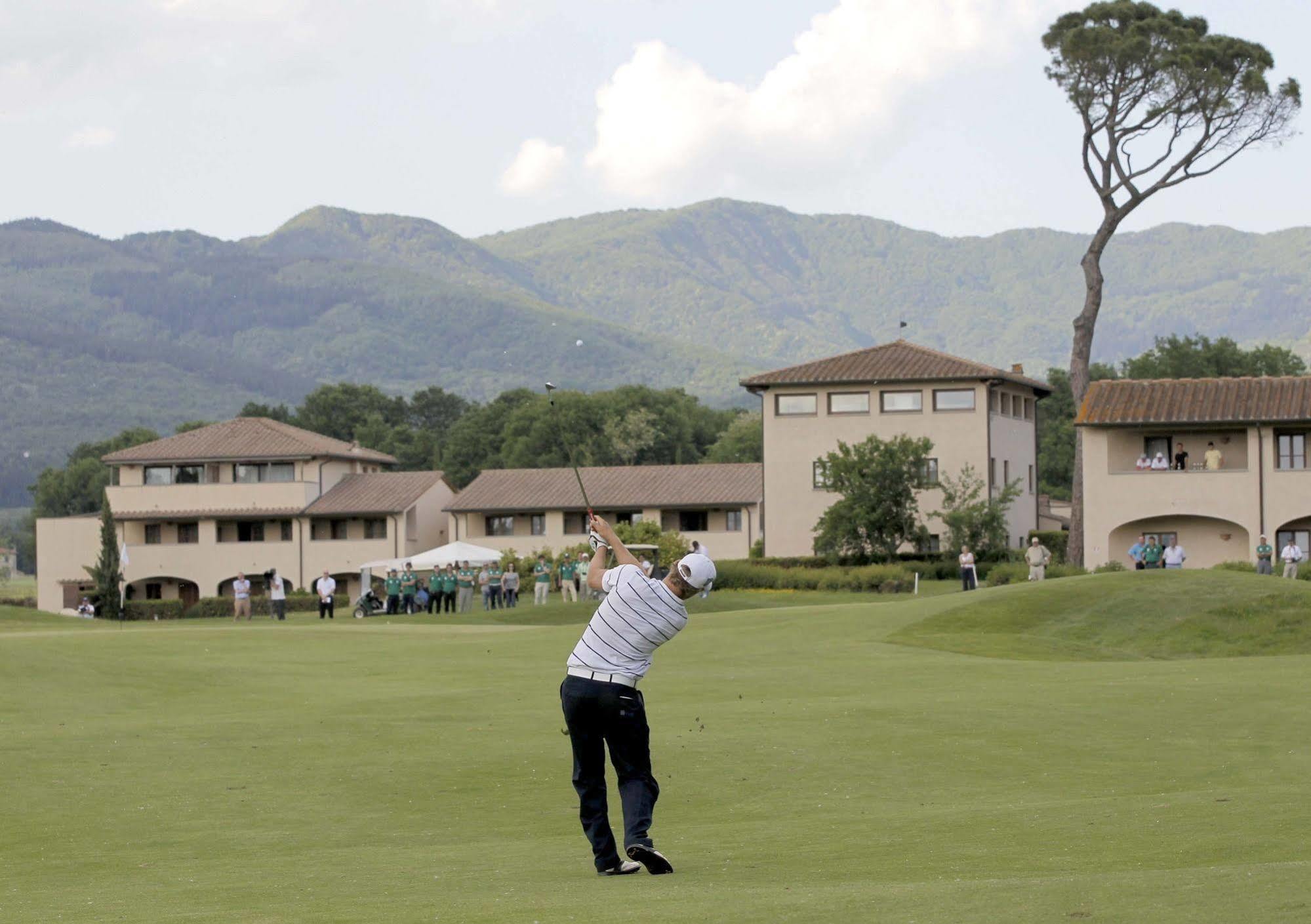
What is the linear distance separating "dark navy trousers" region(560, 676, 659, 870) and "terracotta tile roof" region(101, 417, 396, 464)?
83.7 metres

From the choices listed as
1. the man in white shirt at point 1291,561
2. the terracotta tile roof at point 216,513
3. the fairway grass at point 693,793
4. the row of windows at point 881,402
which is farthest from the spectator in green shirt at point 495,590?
the terracotta tile roof at point 216,513

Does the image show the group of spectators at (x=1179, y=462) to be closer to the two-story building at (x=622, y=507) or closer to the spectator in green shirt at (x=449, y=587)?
the two-story building at (x=622, y=507)

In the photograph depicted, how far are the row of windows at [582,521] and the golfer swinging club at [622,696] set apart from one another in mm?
77241

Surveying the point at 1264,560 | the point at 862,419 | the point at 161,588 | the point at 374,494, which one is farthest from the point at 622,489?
the point at 1264,560

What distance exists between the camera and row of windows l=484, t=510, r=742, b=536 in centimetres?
9006

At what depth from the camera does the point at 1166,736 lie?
18688 mm

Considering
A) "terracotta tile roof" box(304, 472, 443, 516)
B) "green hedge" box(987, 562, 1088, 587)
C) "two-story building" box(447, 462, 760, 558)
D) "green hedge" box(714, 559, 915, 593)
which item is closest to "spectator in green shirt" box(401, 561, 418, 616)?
"green hedge" box(714, 559, 915, 593)

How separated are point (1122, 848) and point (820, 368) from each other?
67.8 meters

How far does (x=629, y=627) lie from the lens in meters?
11.2

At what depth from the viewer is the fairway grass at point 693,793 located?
986 centimetres

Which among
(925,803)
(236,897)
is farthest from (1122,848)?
(236,897)

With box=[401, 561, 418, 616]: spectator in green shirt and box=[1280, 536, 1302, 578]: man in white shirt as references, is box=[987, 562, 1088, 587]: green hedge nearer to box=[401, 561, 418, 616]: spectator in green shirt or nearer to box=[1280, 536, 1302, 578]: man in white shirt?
box=[1280, 536, 1302, 578]: man in white shirt

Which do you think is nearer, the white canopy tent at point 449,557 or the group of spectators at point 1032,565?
the group of spectators at point 1032,565

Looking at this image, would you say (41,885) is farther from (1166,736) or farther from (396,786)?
(1166,736)
